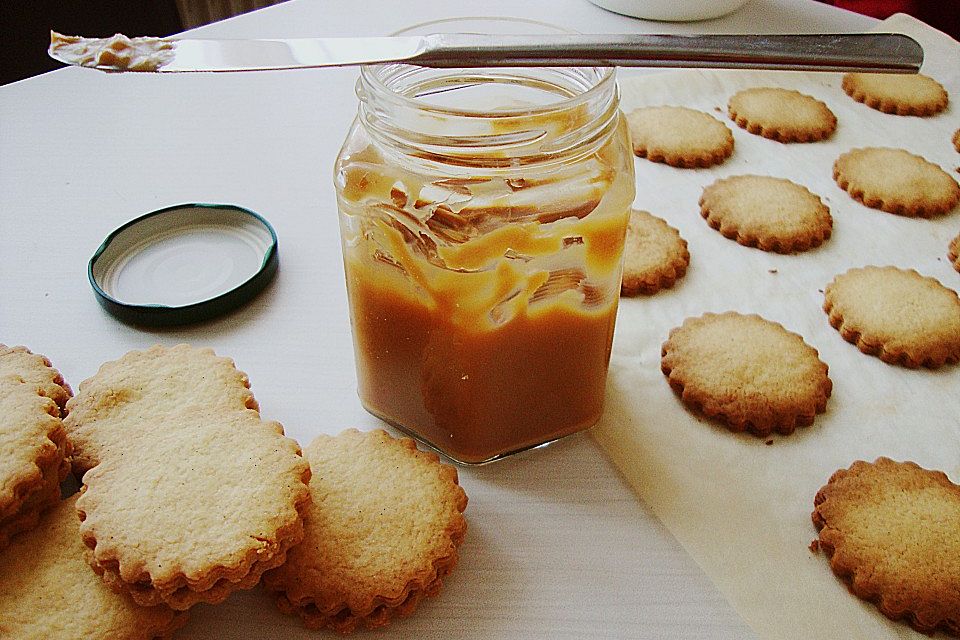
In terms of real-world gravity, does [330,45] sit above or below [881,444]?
above

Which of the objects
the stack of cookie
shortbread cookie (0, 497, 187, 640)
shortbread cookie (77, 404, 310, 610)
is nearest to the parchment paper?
the stack of cookie

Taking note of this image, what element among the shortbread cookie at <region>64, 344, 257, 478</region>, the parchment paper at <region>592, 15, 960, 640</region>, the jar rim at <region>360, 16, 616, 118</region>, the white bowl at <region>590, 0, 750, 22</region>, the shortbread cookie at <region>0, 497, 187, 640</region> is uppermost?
A: the jar rim at <region>360, 16, 616, 118</region>

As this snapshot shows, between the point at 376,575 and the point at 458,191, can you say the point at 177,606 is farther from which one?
the point at 458,191

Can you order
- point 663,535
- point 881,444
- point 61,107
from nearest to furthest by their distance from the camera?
point 663,535, point 881,444, point 61,107

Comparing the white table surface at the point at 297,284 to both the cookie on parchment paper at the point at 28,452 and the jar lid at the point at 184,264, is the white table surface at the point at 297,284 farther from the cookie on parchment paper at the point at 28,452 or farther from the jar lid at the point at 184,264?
the cookie on parchment paper at the point at 28,452

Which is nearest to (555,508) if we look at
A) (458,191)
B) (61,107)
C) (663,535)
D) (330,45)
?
(663,535)

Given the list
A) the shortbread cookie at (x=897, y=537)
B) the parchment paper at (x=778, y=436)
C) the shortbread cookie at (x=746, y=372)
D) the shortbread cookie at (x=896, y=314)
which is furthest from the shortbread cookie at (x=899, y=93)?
the shortbread cookie at (x=897, y=537)

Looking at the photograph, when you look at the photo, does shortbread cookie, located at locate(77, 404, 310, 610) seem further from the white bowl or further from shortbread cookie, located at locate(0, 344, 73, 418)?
the white bowl
